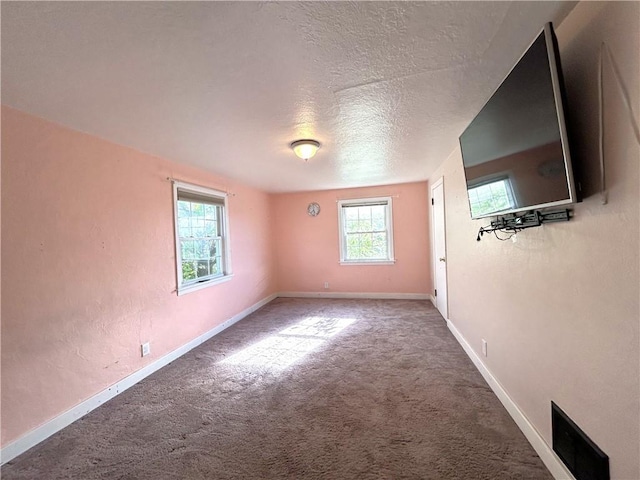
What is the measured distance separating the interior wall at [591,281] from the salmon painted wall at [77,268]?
3127mm

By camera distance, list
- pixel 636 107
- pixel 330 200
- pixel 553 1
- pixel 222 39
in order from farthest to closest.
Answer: pixel 330 200
pixel 222 39
pixel 553 1
pixel 636 107

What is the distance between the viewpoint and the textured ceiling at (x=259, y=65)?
1132 millimetres

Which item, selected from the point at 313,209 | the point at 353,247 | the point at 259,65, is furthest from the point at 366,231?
the point at 259,65

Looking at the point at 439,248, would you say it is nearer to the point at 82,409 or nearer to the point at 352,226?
the point at 352,226

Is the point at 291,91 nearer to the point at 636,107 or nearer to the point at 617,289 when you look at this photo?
the point at 636,107

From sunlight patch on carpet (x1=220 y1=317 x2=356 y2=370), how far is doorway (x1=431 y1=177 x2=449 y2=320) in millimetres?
1376

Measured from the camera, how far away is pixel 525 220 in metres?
1.59

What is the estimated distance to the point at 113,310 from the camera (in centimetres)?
245

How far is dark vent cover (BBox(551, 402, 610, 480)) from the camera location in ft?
3.75

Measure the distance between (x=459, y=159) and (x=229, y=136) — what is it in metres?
2.32

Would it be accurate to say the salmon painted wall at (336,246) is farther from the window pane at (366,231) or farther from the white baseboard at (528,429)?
the white baseboard at (528,429)

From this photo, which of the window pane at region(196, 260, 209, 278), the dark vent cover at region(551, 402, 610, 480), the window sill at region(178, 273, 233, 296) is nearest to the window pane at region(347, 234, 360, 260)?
the window sill at region(178, 273, 233, 296)

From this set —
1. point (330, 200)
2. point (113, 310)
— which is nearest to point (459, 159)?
point (330, 200)

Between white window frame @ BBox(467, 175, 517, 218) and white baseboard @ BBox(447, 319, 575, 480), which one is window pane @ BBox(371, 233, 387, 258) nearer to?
white baseboard @ BBox(447, 319, 575, 480)
